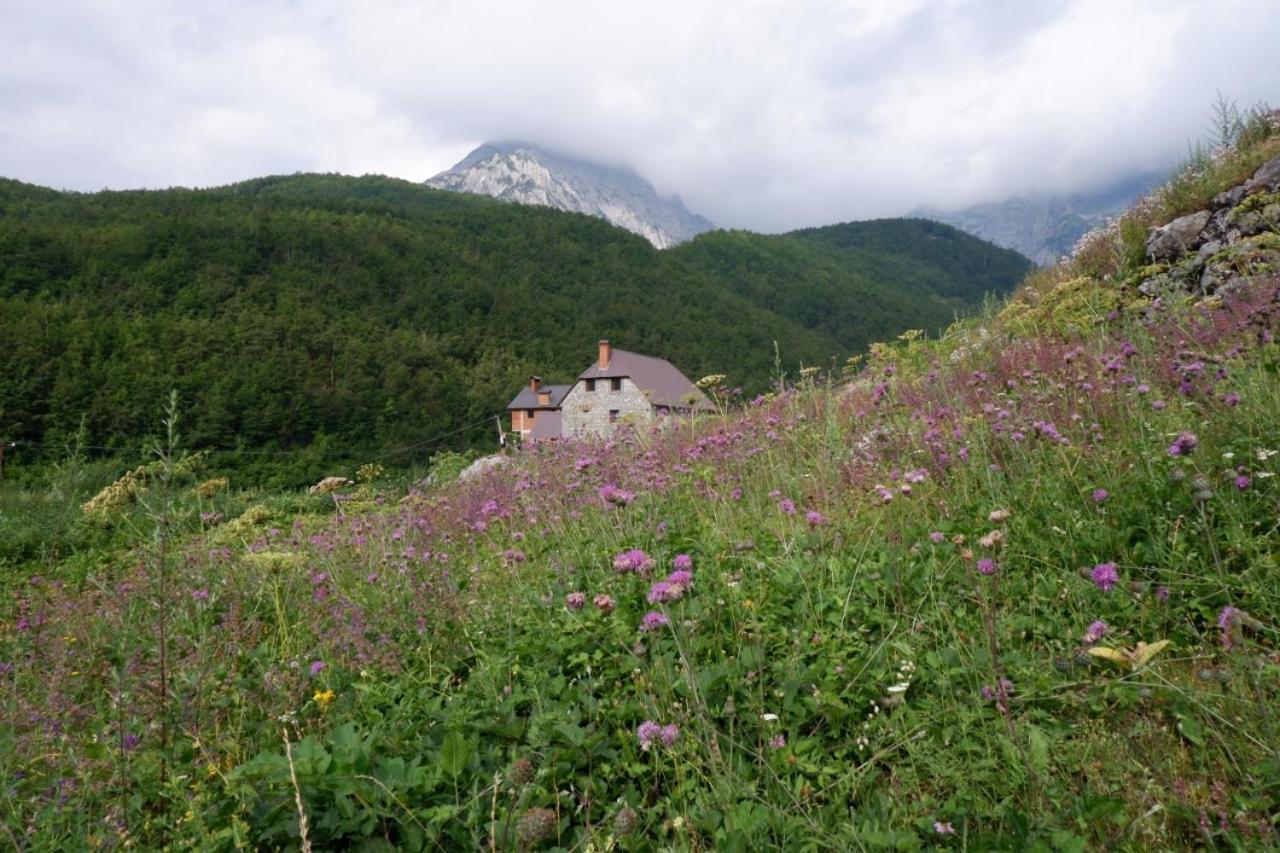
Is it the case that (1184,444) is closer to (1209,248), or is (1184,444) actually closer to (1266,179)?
(1209,248)

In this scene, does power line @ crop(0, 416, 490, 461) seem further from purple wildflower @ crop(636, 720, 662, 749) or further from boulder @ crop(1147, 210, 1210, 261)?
purple wildflower @ crop(636, 720, 662, 749)

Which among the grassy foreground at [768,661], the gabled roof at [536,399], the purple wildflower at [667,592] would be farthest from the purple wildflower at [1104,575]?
the gabled roof at [536,399]

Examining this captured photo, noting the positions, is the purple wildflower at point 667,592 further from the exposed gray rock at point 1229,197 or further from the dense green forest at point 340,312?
the dense green forest at point 340,312

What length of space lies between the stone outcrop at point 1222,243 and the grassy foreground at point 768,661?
2022 mm

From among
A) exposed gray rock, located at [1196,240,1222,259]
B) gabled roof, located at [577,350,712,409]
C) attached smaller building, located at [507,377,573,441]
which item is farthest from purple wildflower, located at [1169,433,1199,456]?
attached smaller building, located at [507,377,573,441]

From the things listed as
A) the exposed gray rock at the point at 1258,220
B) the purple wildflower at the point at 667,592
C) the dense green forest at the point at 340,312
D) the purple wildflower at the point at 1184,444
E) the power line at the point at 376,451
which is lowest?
the power line at the point at 376,451

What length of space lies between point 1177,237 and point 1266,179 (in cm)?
92

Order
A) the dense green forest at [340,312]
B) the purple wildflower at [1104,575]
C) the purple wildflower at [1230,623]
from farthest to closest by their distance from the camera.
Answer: the dense green forest at [340,312] → the purple wildflower at [1104,575] → the purple wildflower at [1230,623]

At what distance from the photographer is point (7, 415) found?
5603 centimetres

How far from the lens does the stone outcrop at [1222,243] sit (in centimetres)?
572

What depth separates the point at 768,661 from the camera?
239cm

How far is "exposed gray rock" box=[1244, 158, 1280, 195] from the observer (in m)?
6.98

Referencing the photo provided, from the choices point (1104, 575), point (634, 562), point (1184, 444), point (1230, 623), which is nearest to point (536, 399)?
point (634, 562)

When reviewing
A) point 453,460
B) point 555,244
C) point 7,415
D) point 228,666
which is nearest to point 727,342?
point 555,244
